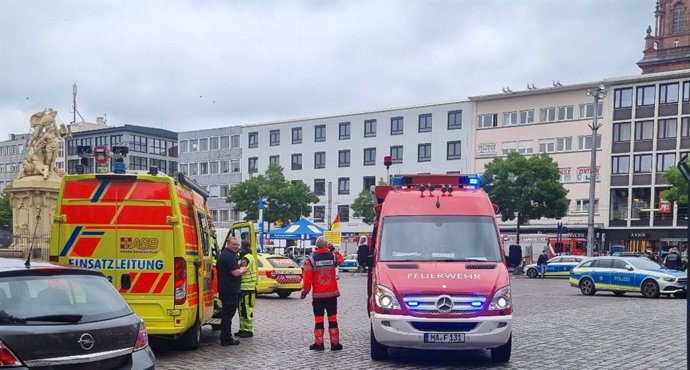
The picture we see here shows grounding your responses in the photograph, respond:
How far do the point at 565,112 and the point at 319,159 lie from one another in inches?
1032

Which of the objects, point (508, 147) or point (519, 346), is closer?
point (519, 346)

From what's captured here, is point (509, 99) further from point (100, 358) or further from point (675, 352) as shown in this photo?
point (100, 358)

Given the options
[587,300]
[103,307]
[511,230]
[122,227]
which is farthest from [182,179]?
[511,230]

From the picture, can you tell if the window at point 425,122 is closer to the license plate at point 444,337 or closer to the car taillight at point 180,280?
the car taillight at point 180,280

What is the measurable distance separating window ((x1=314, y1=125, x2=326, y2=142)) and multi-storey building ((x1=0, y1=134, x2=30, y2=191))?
58238mm

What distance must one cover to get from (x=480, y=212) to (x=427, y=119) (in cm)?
6317

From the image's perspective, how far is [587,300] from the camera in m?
24.5

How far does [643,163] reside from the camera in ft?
210

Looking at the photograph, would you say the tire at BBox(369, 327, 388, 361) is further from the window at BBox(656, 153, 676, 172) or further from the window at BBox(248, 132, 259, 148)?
the window at BBox(248, 132, 259, 148)

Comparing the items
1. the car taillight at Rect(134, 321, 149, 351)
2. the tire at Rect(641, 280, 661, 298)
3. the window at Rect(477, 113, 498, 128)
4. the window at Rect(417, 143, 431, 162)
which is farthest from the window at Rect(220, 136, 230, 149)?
the car taillight at Rect(134, 321, 149, 351)

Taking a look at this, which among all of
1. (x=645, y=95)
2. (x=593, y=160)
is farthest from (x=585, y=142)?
(x=593, y=160)

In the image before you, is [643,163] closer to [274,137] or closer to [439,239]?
[274,137]

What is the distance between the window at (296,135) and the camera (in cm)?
8312

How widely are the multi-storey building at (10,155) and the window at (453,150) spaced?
73709mm
